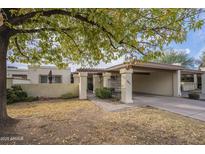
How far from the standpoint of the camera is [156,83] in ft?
60.8

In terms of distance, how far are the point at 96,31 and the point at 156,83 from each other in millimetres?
13748

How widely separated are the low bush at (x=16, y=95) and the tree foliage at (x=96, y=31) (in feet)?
15.7

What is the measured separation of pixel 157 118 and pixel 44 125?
4.25m

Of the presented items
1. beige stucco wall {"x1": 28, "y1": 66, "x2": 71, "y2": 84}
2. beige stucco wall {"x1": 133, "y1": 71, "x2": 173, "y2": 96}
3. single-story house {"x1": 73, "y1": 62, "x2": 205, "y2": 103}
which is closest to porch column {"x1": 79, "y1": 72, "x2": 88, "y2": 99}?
single-story house {"x1": 73, "y1": 62, "x2": 205, "y2": 103}

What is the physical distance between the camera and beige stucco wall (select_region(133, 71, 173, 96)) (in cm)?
1709

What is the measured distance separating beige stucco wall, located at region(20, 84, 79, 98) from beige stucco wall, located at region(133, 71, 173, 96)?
796 centimetres

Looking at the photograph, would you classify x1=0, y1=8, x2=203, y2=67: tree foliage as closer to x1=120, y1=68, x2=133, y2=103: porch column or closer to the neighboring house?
x1=120, y1=68, x2=133, y2=103: porch column

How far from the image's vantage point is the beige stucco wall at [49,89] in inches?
583

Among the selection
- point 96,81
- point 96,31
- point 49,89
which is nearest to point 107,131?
point 96,31

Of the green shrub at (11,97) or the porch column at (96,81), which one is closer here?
the green shrub at (11,97)

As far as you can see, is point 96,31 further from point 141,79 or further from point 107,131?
point 141,79

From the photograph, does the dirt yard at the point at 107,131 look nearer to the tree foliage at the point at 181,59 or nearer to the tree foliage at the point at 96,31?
the tree foliage at the point at 96,31

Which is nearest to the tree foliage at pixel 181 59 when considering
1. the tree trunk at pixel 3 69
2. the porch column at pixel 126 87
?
the porch column at pixel 126 87
